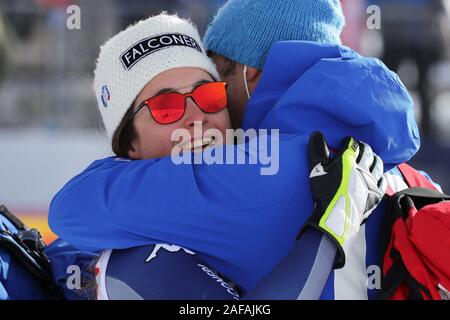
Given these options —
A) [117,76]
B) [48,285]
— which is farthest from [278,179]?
[48,285]

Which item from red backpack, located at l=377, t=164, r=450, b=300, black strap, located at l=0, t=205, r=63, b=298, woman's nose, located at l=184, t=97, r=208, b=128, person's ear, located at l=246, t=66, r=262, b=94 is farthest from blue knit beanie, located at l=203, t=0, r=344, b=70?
black strap, located at l=0, t=205, r=63, b=298

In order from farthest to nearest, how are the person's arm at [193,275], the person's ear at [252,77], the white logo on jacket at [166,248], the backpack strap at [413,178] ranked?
the person's ear at [252,77] → the backpack strap at [413,178] → the white logo on jacket at [166,248] → the person's arm at [193,275]

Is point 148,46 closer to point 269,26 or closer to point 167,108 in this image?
point 167,108

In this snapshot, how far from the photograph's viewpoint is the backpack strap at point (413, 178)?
214cm

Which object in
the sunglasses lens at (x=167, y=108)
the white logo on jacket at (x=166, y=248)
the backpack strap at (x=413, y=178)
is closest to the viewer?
the white logo on jacket at (x=166, y=248)

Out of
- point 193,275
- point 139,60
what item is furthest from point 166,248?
point 139,60

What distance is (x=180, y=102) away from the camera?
204cm

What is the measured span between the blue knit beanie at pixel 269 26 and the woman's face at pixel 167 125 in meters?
0.18

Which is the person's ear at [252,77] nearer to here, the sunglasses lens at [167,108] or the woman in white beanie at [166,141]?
the woman in white beanie at [166,141]

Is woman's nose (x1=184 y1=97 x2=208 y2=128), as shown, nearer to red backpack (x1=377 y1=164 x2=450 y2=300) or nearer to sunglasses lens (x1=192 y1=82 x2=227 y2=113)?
sunglasses lens (x1=192 y1=82 x2=227 y2=113)

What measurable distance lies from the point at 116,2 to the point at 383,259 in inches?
215

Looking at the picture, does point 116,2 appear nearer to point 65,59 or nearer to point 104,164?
point 65,59

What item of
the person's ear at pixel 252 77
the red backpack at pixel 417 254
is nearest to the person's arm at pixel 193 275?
the red backpack at pixel 417 254

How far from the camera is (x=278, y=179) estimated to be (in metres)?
1.71
